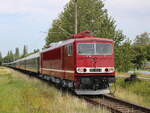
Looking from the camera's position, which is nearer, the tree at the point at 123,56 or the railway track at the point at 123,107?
the railway track at the point at 123,107

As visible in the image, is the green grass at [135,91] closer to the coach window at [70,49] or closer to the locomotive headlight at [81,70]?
the locomotive headlight at [81,70]

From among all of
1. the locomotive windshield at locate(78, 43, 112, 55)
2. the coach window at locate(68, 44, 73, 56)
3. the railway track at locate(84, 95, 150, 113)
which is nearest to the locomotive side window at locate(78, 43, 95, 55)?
the locomotive windshield at locate(78, 43, 112, 55)

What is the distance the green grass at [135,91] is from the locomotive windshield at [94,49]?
7.90ft

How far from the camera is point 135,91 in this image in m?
20.1

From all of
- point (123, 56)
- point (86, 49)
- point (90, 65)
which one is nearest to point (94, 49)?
point (86, 49)

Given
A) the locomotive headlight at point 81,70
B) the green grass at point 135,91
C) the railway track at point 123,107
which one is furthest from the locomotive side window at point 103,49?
the railway track at point 123,107

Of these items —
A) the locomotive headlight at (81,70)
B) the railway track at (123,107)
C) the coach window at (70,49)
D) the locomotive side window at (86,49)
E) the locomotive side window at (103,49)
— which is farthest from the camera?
the coach window at (70,49)

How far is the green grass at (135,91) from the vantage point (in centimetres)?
1608

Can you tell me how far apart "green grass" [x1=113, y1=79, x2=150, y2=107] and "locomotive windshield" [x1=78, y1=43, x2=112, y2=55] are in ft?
7.90

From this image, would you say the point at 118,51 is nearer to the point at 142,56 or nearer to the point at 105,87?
the point at 105,87

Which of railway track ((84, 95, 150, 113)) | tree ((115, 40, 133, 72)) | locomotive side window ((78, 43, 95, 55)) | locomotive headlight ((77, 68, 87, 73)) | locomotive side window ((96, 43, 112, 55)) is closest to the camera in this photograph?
railway track ((84, 95, 150, 113))

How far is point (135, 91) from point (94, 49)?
4.99m

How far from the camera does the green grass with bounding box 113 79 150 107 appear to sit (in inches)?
633

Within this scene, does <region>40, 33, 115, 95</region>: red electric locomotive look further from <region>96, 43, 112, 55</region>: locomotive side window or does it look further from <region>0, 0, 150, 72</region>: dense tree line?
<region>0, 0, 150, 72</region>: dense tree line
